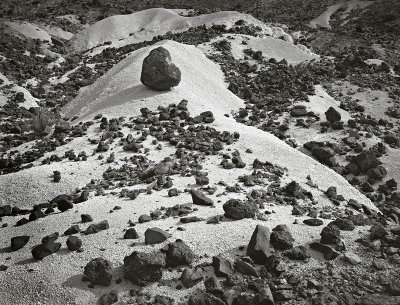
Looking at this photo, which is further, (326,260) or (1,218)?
(1,218)

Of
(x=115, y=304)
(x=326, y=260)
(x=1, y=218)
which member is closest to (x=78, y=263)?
(x=115, y=304)

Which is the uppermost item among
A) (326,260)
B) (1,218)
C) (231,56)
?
(231,56)

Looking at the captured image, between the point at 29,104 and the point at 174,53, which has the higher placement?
the point at 174,53

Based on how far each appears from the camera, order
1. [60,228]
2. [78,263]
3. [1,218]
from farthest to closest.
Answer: [1,218], [60,228], [78,263]

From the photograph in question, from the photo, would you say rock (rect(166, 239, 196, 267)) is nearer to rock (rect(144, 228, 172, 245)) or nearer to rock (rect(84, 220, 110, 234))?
rock (rect(144, 228, 172, 245))

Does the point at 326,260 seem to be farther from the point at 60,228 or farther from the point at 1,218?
the point at 1,218

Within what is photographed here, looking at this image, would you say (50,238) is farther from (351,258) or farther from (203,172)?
(351,258)

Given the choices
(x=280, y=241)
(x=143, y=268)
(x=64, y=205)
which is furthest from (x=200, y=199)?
(x=64, y=205)

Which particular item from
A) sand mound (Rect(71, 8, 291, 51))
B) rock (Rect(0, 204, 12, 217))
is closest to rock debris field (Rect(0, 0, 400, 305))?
rock (Rect(0, 204, 12, 217))
